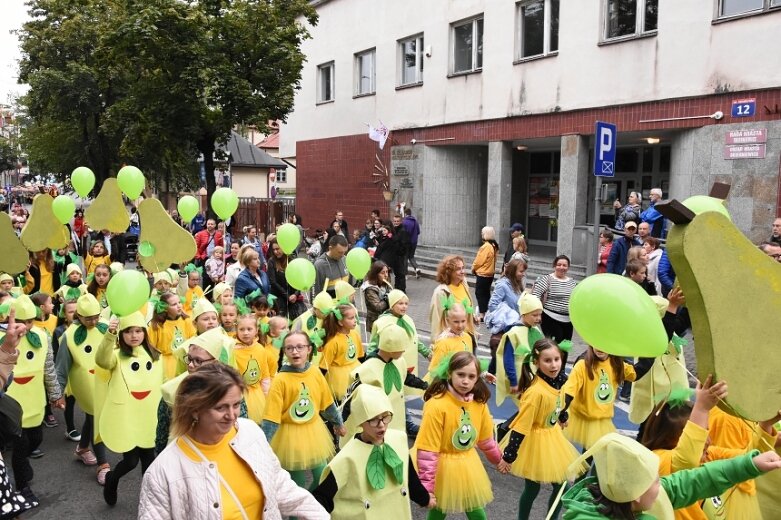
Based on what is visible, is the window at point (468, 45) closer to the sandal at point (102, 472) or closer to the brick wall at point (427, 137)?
the brick wall at point (427, 137)

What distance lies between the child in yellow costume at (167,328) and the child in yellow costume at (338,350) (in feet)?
4.31

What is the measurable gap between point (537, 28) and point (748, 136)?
593cm

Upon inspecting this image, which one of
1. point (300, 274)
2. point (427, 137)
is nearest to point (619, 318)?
point (300, 274)

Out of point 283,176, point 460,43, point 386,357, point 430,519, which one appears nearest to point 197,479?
point 430,519

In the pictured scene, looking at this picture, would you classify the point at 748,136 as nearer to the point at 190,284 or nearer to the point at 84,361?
the point at 190,284

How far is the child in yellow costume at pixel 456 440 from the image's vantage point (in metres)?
4.01

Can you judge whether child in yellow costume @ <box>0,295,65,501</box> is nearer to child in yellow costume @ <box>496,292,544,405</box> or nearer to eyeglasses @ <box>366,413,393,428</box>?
eyeglasses @ <box>366,413,393,428</box>

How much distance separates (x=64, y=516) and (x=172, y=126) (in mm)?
17897

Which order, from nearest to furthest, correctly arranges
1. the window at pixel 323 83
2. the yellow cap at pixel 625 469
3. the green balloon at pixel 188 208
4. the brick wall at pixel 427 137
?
the yellow cap at pixel 625 469
the green balloon at pixel 188 208
the brick wall at pixel 427 137
the window at pixel 323 83

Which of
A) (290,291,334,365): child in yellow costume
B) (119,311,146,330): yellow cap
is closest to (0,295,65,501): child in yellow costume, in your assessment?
(119,311,146,330): yellow cap

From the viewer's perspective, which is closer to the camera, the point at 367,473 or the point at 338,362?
the point at 367,473

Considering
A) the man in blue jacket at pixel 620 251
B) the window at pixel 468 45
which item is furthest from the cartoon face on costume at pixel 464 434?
the window at pixel 468 45

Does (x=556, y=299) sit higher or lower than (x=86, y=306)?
lower

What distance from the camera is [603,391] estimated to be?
481 cm
